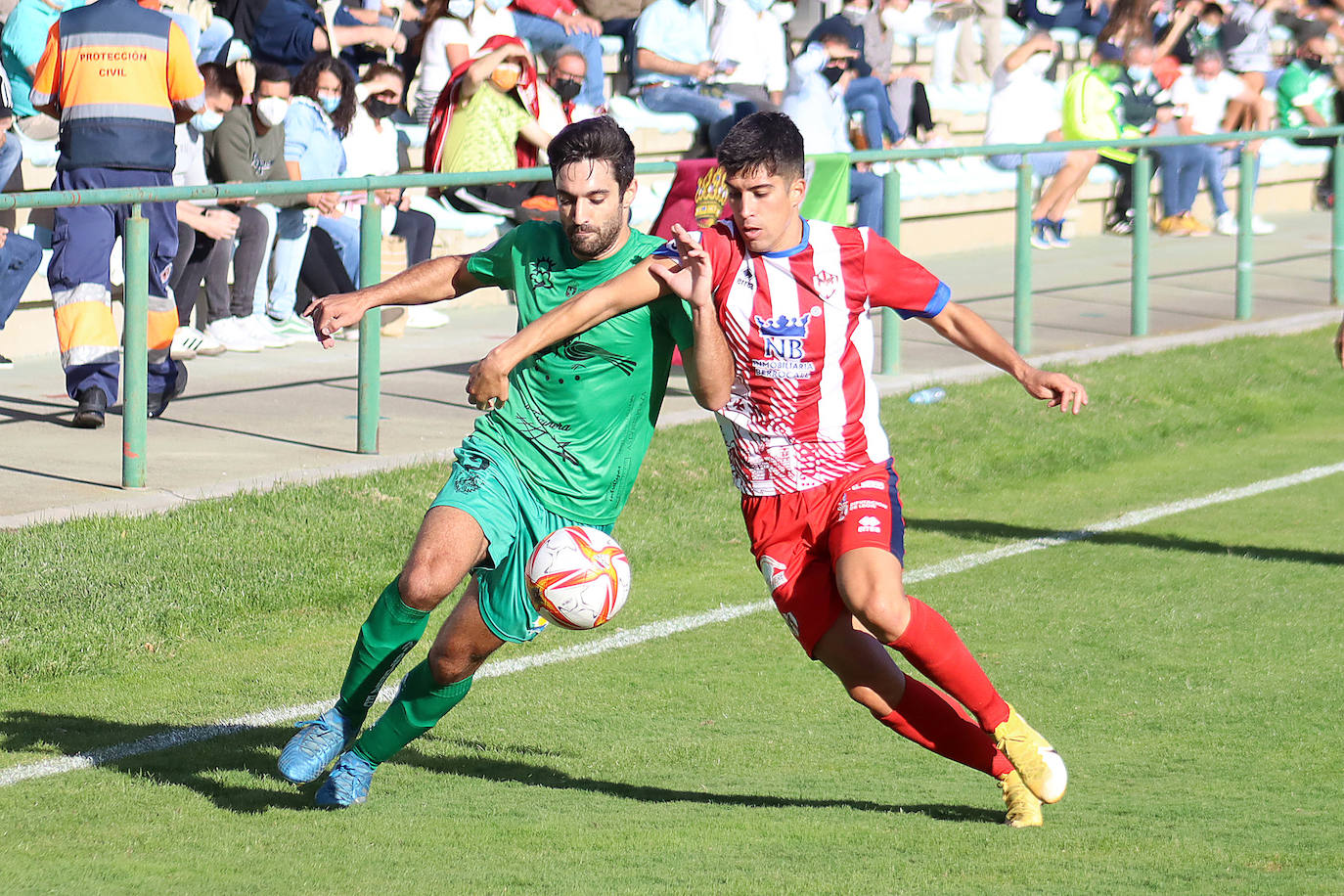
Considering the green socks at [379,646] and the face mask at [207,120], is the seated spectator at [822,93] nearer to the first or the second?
the face mask at [207,120]

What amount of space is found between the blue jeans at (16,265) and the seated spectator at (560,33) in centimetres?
650

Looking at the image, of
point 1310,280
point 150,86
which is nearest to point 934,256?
point 1310,280

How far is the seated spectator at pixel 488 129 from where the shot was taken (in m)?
12.3

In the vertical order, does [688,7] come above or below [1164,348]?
above

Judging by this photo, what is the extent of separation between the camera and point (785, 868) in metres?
4.71

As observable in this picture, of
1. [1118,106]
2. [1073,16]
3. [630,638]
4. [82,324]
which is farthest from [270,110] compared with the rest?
[1073,16]

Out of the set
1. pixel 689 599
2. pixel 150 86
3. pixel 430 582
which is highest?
pixel 150 86

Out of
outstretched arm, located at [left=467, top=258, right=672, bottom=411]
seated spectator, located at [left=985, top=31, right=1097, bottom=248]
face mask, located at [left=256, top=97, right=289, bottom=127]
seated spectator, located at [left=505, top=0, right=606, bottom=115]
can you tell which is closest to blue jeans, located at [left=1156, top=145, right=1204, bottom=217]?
seated spectator, located at [left=985, top=31, right=1097, bottom=248]

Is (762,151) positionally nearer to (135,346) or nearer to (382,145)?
(135,346)

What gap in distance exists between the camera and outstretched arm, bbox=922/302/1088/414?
512 centimetres

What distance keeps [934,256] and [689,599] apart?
463 inches

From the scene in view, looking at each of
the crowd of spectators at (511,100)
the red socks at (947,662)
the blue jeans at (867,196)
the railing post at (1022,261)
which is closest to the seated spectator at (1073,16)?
the crowd of spectators at (511,100)

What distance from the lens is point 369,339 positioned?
9.70 meters

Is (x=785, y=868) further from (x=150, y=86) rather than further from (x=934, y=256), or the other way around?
(x=934, y=256)
